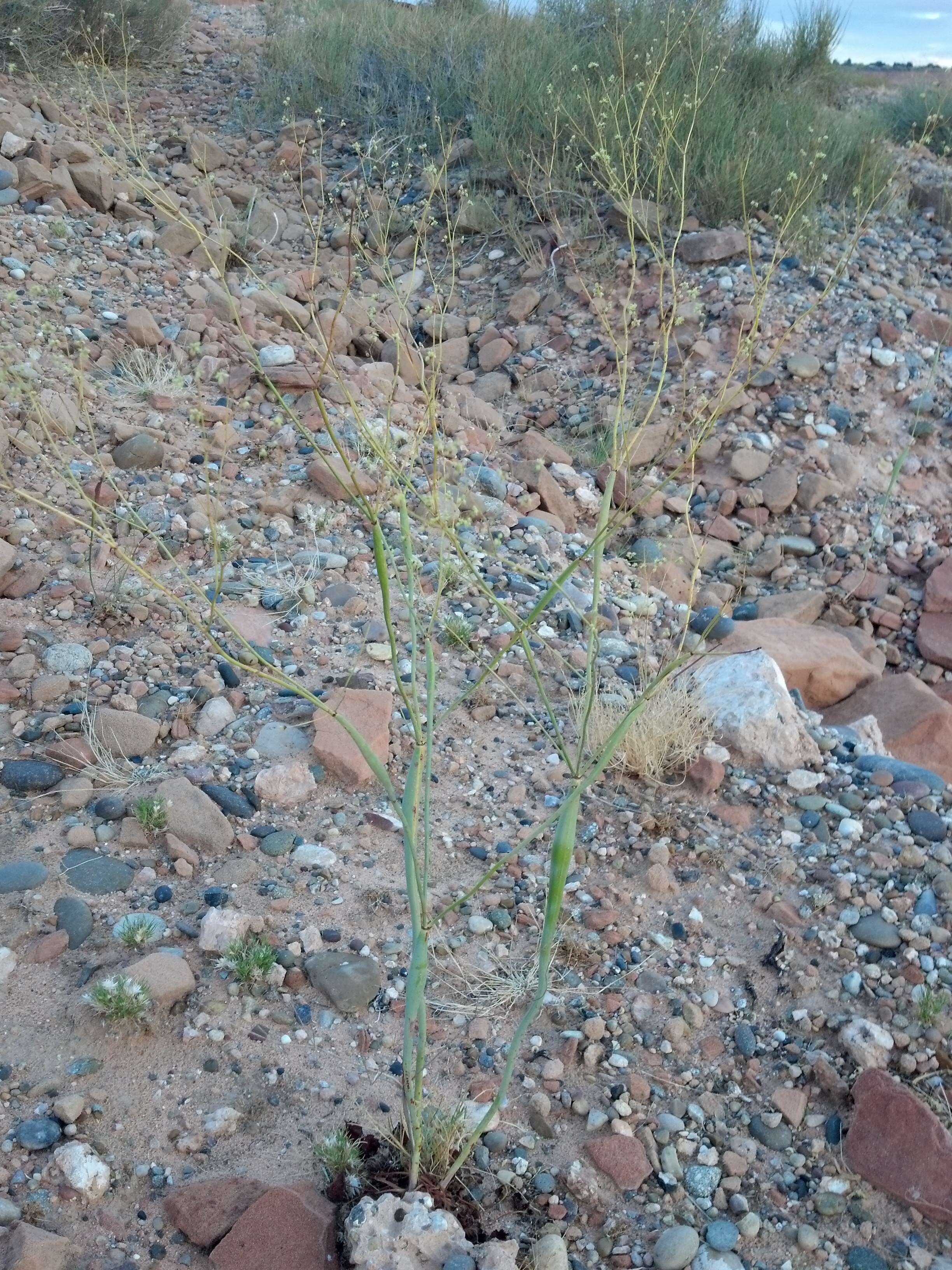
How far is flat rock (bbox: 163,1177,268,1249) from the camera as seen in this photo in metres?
2.10

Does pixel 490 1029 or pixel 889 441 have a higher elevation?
pixel 889 441

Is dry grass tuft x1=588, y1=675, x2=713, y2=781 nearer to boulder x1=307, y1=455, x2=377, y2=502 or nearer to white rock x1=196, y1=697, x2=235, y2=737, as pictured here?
white rock x1=196, y1=697, x2=235, y2=737

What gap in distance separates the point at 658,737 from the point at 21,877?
1836 mm

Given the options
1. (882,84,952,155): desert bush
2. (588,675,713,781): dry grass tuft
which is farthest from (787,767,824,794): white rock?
(882,84,952,155): desert bush

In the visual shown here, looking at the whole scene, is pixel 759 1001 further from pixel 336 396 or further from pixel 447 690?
pixel 336 396

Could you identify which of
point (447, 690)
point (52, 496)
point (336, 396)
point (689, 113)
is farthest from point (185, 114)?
point (447, 690)

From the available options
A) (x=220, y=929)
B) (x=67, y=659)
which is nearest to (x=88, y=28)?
(x=67, y=659)

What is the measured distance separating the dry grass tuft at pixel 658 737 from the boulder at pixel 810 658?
82 centimetres

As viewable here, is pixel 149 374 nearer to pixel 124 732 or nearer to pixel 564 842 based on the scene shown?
pixel 124 732

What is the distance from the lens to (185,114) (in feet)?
29.3

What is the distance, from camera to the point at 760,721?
Result: 363 cm

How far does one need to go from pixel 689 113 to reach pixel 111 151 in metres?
3.94

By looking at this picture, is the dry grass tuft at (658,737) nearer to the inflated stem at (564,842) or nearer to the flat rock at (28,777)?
the inflated stem at (564,842)

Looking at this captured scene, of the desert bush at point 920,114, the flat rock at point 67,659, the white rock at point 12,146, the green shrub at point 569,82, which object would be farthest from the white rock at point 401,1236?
the desert bush at point 920,114
